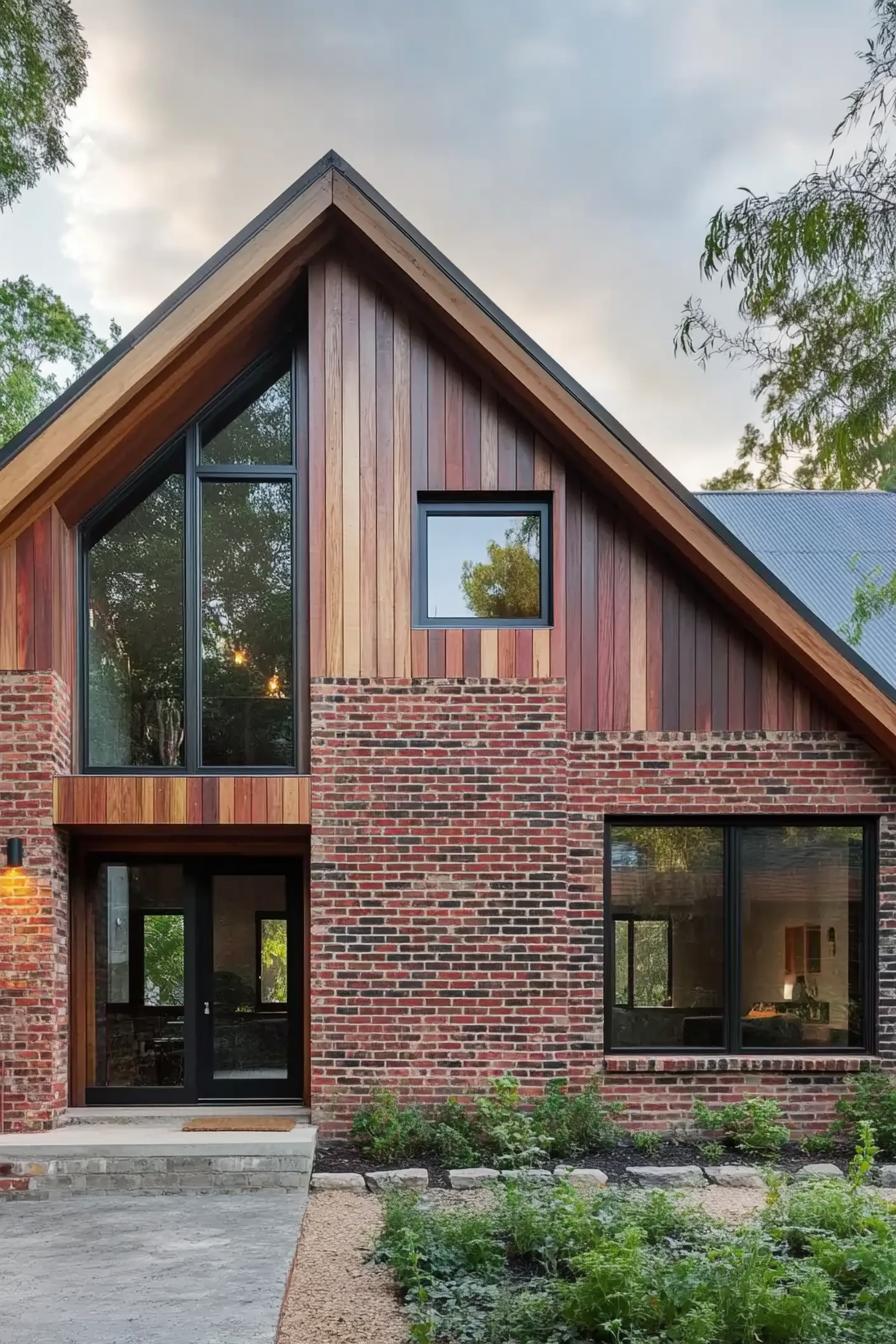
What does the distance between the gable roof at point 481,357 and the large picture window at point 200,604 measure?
63cm

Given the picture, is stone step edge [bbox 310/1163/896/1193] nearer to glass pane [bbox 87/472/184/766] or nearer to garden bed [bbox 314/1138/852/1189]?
garden bed [bbox 314/1138/852/1189]

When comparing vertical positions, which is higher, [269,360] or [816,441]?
[269,360]

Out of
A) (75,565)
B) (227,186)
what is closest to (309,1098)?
(75,565)

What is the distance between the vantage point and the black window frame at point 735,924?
798cm

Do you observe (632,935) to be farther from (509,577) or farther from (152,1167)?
(152,1167)

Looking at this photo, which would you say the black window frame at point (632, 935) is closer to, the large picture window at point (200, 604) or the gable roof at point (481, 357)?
the gable roof at point (481, 357)

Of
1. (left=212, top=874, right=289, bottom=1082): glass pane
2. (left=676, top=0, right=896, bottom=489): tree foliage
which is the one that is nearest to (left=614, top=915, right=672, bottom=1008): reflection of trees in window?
(left=212, top=874, right=289, bottom=1082): glass pane

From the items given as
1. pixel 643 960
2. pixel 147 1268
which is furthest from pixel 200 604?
pixel 147 1268

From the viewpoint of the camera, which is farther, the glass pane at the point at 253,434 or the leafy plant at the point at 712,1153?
the glass pane at the point at 253,434

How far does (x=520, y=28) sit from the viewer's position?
10914 mm

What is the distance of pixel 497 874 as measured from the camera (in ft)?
25.9

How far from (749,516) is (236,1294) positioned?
11.2m

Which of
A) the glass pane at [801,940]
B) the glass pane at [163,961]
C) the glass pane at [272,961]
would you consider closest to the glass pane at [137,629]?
the glass pane at [163,961]

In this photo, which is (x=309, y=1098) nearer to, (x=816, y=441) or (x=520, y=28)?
(x=816, y=441)
